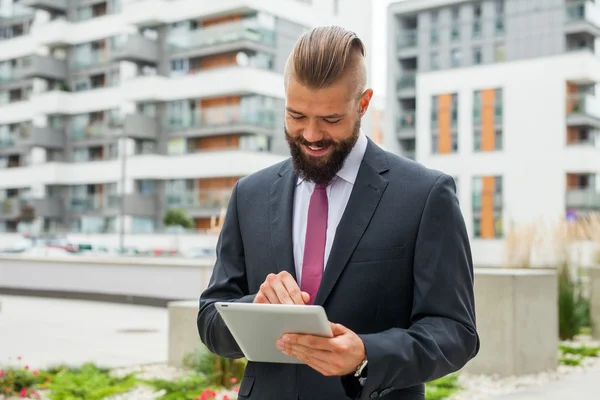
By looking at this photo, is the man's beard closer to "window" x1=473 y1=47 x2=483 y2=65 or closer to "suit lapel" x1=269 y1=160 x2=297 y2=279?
"suit lapel" x1=269 y1=160 x2=297 y2=279

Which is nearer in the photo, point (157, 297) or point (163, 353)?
point (163, 353)

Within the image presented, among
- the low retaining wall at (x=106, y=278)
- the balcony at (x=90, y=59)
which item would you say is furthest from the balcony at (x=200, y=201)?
the low retaining wall at (x=106, y=278)

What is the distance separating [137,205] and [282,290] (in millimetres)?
47987

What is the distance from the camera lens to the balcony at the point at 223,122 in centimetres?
4547

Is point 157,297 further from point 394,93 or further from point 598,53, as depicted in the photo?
point 394,93

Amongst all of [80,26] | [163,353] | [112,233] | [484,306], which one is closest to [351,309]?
[484,306]

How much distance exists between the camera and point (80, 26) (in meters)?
55.4

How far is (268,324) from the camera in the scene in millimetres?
1930

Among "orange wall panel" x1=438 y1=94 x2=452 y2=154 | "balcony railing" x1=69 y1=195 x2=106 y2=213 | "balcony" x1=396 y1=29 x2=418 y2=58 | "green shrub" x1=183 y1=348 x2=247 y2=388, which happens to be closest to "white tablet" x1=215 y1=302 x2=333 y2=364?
"green shrub" x1=183 y1=348 x2=247 y2=388

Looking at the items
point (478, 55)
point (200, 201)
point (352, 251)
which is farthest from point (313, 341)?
point (478, 55)

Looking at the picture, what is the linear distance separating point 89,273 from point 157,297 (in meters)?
2.90

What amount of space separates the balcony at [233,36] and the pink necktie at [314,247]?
1728 inches

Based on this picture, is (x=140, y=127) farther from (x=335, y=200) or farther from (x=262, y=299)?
(x=262, y=299)

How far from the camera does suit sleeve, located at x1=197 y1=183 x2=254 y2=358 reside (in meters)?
2.25
